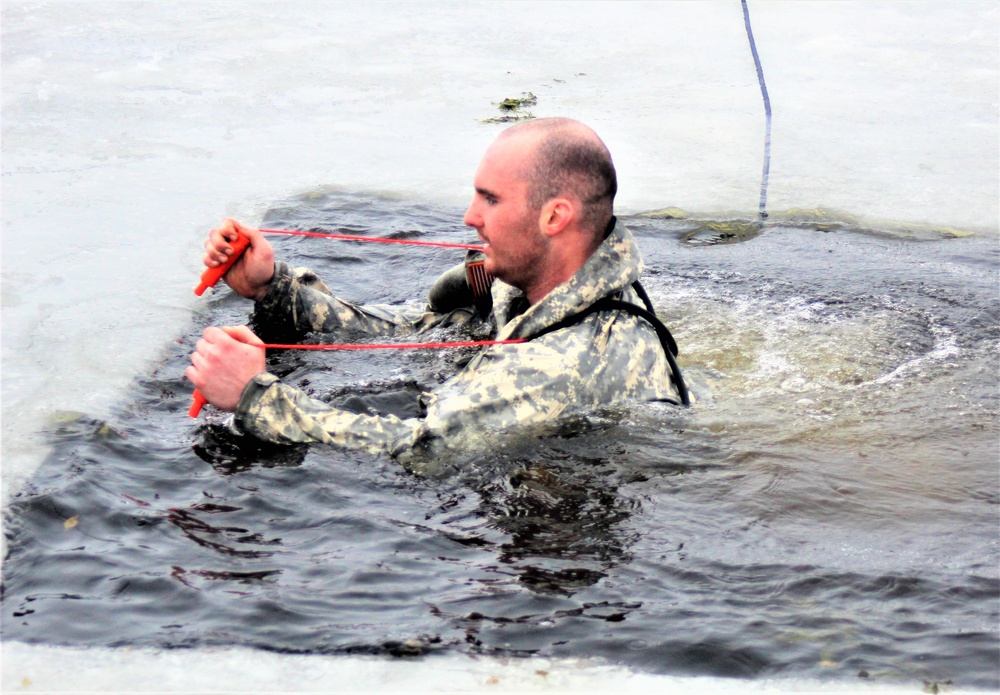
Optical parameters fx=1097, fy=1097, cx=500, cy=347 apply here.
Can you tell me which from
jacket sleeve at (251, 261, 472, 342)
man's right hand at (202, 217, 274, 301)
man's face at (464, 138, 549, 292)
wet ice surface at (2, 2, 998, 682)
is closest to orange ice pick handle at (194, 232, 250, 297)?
man's right hand at (202, 217, 274, 301)

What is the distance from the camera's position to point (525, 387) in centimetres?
310

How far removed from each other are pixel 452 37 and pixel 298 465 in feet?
18.4

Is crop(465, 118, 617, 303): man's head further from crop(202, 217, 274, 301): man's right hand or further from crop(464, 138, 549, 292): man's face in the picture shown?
crop(202, 217, 274, 301): man's right hand

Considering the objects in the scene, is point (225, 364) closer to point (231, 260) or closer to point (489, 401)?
point (489, 401)

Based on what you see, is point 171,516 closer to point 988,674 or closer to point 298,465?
point 298,465

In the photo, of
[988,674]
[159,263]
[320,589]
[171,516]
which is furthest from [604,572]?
[159,263]

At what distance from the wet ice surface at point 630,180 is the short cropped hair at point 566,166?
0.71 meters

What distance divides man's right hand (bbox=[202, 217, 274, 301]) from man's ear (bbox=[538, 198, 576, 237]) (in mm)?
1106

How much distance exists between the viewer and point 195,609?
251cm

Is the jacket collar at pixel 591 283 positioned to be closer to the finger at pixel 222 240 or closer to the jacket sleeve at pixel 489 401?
the jacket sleeve at pixel 489 401

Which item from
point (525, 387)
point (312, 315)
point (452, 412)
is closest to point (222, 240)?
point (312, 315)

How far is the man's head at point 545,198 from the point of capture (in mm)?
3213

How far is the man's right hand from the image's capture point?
3725 mm

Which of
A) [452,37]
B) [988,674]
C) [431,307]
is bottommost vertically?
[988,674]
